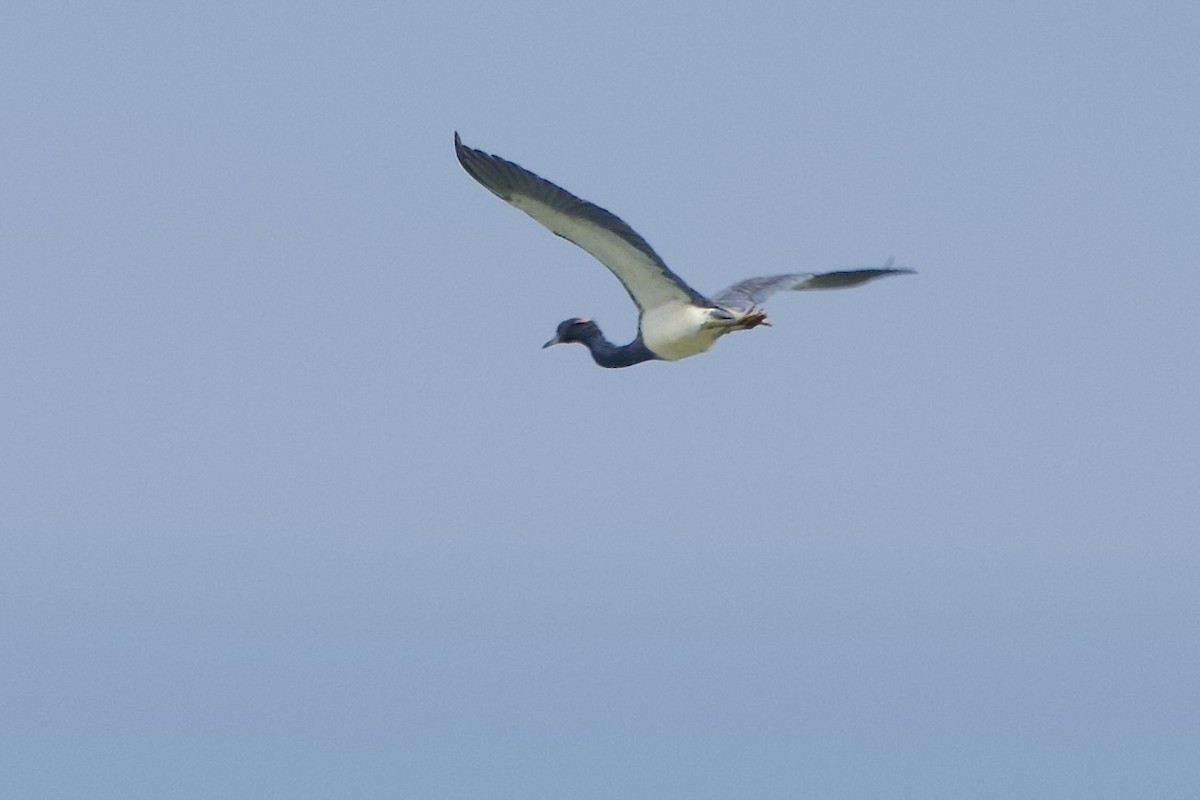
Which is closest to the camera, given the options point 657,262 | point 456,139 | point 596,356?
point 456,139

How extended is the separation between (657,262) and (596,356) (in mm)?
2502

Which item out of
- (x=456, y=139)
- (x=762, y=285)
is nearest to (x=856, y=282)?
(x=762, y=285)

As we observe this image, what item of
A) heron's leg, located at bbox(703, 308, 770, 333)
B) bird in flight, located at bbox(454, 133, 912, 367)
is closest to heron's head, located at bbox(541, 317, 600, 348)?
bird in flight, located at bbox(454, 133, 912, 367)

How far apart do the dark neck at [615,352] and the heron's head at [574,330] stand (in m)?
0.04

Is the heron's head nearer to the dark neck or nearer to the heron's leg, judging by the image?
the dark neck

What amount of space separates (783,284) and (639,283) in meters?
1.72

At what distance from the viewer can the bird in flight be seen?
74.1 feet

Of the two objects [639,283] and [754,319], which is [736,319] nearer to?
[754,319]

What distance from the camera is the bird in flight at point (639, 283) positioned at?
22.6 metres

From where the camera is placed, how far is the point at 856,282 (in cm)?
2639

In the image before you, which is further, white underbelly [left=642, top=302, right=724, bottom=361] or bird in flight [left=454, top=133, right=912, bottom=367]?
white underbelly [left=642, top=302, right=724, bottom=361]

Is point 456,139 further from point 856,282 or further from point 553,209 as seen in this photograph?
point 856,282

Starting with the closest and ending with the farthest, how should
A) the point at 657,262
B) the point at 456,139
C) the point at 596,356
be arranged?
→ the point at 456,139, the point at 657,262, the point at 596,356

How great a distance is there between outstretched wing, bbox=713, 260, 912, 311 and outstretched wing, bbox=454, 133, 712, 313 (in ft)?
1.67
